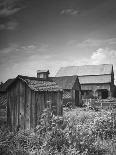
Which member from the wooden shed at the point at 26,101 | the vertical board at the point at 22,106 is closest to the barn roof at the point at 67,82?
the wooden shed at the point at 26,101

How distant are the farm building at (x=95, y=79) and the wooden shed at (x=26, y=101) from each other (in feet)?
111

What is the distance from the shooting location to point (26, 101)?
12.0 metres

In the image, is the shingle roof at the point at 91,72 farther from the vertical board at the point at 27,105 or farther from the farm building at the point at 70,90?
the vertical board at the point at 27,105

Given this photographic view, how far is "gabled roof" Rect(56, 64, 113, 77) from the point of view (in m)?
49.1

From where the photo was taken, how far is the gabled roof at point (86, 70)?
161 feet

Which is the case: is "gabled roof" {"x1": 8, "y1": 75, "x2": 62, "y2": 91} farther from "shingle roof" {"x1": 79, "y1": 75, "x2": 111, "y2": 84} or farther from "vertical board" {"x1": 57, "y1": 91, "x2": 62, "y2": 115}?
"shingle roof" {"x1": 79, "y1": 75, "x2": 111, "y2": 84}

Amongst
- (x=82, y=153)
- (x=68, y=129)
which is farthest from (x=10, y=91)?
(x=82, y=153)

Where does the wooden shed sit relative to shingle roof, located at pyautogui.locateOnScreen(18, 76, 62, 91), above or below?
below

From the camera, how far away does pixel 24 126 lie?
Result: 38.8ft

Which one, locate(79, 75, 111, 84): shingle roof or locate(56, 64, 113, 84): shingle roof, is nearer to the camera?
locate(79, 75, 111, 84): shingle roof

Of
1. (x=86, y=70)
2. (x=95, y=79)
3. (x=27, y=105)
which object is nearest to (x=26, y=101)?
(x=27, y=105)

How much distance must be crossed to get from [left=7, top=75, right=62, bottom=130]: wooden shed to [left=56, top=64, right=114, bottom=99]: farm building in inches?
1334

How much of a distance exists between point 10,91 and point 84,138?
6.51 metres

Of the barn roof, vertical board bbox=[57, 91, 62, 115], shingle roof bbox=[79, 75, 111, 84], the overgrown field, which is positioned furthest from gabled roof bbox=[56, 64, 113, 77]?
the overgrown field
